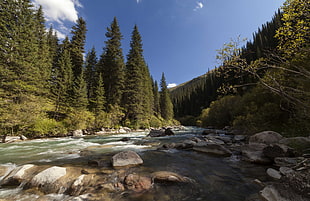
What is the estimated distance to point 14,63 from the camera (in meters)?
12.7

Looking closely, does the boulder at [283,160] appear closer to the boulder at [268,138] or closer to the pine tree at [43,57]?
the boulder at [268,138]

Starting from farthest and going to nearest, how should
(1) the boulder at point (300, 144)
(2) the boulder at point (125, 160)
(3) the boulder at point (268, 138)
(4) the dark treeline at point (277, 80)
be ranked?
(3) the boulder at point (268, 138) → (1) the boulder at point (300, 144) → (2) the boulder at point (125, 160) → (4) the dark treeline at point (277, 80)

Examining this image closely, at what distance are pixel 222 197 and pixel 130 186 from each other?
2.21m

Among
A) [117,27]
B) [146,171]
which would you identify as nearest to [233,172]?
[146,171]

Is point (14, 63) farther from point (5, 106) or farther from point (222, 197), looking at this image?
point (222, 197)

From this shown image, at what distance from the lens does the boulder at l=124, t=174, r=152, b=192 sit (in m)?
3.11

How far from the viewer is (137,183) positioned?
3240mm

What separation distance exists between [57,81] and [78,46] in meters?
11.8

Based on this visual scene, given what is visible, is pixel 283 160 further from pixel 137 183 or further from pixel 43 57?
pixel 43 57

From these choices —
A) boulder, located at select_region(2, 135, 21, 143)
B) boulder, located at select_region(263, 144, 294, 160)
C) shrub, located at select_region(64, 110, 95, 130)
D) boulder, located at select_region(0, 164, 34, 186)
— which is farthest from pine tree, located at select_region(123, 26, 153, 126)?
boulder, located at select_region(263, 144, 294, 160)

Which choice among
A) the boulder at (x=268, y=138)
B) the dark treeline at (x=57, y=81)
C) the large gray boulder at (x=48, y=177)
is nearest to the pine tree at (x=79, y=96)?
the dark treeline at (x=57, y=81)

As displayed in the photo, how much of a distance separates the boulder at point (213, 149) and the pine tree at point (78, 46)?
25.5 m

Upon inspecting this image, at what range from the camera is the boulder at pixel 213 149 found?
248 inches

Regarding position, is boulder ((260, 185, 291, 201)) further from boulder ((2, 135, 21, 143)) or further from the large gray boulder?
boulder ((2, 135, 21, 143))
